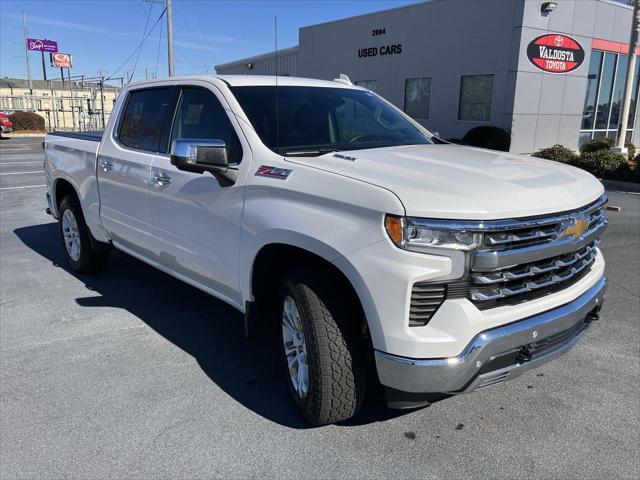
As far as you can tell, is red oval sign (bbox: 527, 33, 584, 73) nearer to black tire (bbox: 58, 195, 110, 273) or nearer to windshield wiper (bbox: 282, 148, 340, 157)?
black tire (bbox: 58, 195, 110, 273)

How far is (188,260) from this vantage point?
3967 mm

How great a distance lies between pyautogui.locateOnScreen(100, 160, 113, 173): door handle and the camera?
16.1 ft

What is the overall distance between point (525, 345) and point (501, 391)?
103cm

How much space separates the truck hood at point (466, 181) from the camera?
98.1 inches

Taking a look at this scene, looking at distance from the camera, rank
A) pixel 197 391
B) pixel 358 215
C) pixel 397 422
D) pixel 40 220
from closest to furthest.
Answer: pixel 358 215, pixel 397 422, pixel 197 391, pixel 40 220

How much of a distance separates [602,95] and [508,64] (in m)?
5.06

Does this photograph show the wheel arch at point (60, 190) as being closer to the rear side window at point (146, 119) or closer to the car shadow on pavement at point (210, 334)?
the car shadow on pavement at point (210, 334)

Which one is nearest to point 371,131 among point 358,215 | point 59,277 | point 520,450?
point 358,215

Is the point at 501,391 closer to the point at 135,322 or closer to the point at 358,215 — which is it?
the point at 358,215

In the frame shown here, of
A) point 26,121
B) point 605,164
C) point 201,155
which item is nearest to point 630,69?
point 605,164

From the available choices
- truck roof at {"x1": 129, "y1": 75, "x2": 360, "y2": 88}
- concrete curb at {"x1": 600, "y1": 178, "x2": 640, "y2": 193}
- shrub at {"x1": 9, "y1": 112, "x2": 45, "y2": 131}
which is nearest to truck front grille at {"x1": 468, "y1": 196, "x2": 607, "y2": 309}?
truck roof at {"x1": 129, "y1": 75, "x2": 360, "y2": 88}

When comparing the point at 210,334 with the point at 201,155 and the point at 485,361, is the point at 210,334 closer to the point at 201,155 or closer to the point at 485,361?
the point at 201,155

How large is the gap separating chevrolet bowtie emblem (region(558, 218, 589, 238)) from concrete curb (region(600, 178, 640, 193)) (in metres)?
11.6

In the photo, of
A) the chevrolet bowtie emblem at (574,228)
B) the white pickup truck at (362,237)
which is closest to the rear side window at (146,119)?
the white pickup truck at (362,237)
